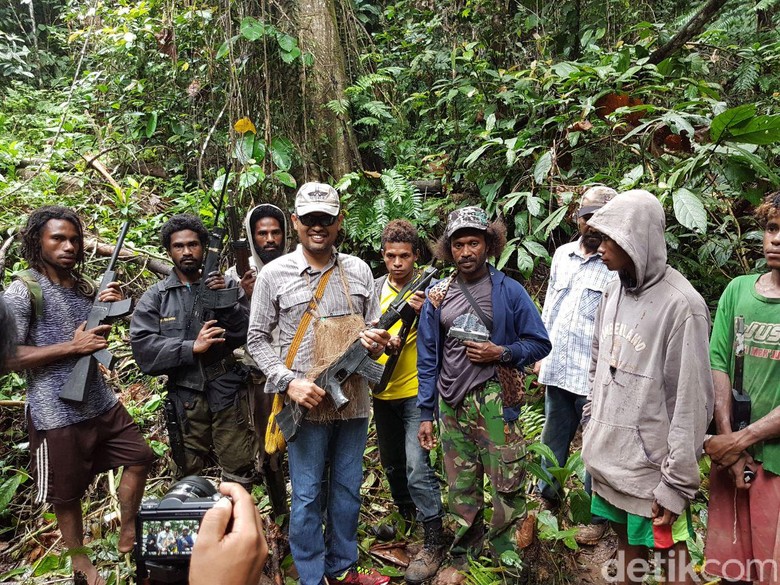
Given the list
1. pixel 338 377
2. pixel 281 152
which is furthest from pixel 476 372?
pixel 281 152

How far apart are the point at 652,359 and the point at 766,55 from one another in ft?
15.4

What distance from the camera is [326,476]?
3.49 metres

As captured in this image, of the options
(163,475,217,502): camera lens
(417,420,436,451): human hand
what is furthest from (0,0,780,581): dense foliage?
(163,475,217,502): camera lens

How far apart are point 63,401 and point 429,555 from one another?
8.20 feet

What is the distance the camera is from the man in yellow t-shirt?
143 inches

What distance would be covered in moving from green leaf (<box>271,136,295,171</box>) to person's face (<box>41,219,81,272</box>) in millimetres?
2729

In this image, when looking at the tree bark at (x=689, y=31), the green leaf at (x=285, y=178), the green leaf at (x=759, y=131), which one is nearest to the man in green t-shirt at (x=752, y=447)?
the green leaf at (x=759, y=131)

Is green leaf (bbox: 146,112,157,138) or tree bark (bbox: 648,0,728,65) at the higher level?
green leaf (bbox: 146,112,157,138)

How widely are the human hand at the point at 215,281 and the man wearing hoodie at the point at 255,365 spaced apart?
0.71 feet

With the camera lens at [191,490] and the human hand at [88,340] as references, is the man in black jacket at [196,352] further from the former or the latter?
the camera lens at [191,490]

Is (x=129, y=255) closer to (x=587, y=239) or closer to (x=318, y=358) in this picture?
(x=318, y=358)

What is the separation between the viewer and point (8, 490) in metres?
4.36

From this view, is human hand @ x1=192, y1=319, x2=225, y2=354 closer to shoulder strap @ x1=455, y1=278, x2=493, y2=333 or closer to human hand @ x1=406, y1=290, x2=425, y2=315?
human hand @ x1=406, y1=290, x2=425, y2=315

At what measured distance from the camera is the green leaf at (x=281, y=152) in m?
5.89
